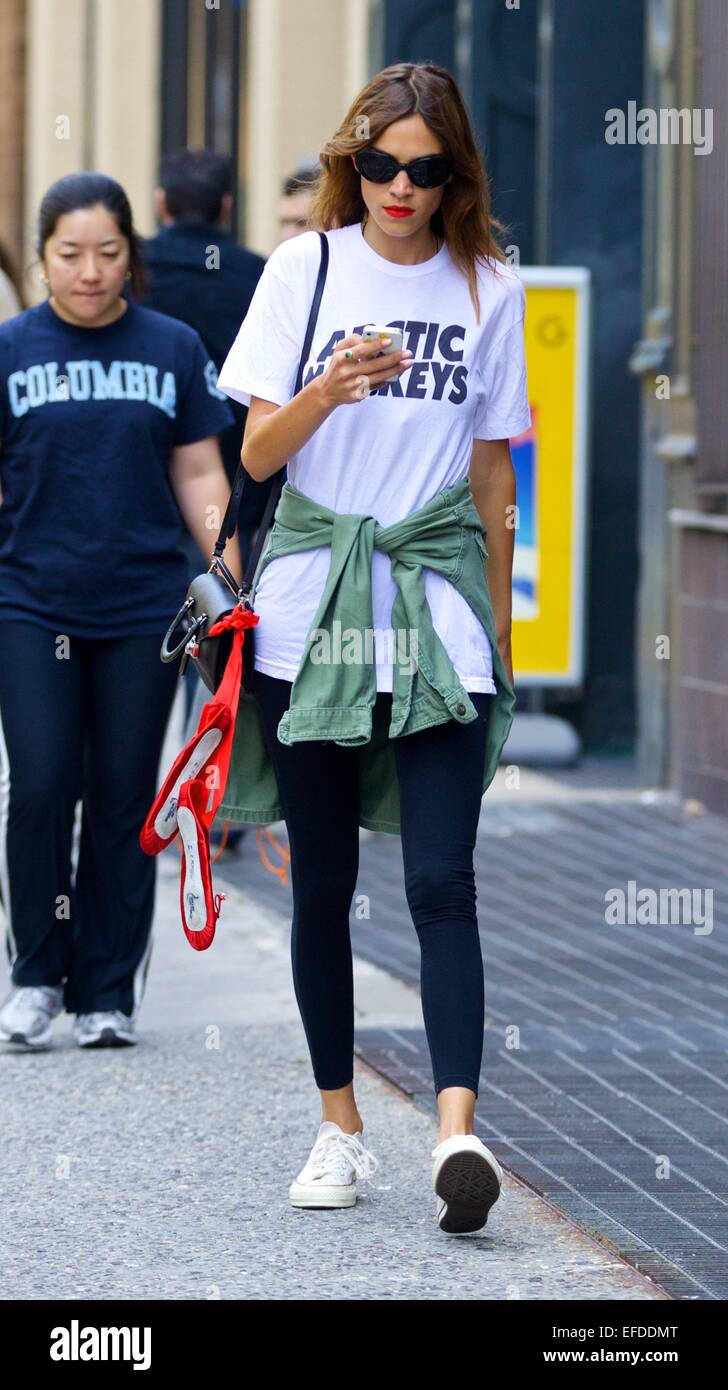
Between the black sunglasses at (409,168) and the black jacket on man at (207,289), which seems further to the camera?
the black jacket on man at (207,289)

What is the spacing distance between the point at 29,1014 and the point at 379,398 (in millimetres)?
1961

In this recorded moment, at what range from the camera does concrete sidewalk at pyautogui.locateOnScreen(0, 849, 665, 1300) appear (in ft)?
13.1

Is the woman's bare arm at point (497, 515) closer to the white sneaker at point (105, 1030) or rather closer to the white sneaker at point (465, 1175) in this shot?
the white sneaker at point (465, 1175)

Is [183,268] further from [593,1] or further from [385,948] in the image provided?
[593,1]

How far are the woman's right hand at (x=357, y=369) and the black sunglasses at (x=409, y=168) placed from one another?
0.98ft

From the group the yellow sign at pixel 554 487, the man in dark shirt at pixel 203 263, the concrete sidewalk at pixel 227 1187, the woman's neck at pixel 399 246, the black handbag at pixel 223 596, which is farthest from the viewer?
the yellow sign at pixel 554 487

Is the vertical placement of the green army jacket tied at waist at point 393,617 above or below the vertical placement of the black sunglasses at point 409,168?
Result: below

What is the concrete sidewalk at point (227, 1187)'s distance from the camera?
398 cm

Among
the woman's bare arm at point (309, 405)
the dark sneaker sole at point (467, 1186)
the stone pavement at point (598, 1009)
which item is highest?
the woman's bare arm at point (309, 405)

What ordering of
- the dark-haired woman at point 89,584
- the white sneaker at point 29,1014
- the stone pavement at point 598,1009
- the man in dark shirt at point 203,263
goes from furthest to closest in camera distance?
the man in dark shirt at point 203,263 → the white sneaker at point 29,1014 → the dark-haired woman at point 89,584 → the stone pavement at point 598,1009

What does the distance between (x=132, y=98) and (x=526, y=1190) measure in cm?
1005

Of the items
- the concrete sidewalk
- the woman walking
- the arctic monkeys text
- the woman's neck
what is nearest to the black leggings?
the woman walking

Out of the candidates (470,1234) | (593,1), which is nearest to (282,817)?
(470,1234)

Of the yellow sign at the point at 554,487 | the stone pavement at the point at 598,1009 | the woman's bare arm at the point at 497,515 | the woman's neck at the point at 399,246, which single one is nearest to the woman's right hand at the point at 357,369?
the woman's neck at the point at 399,246
